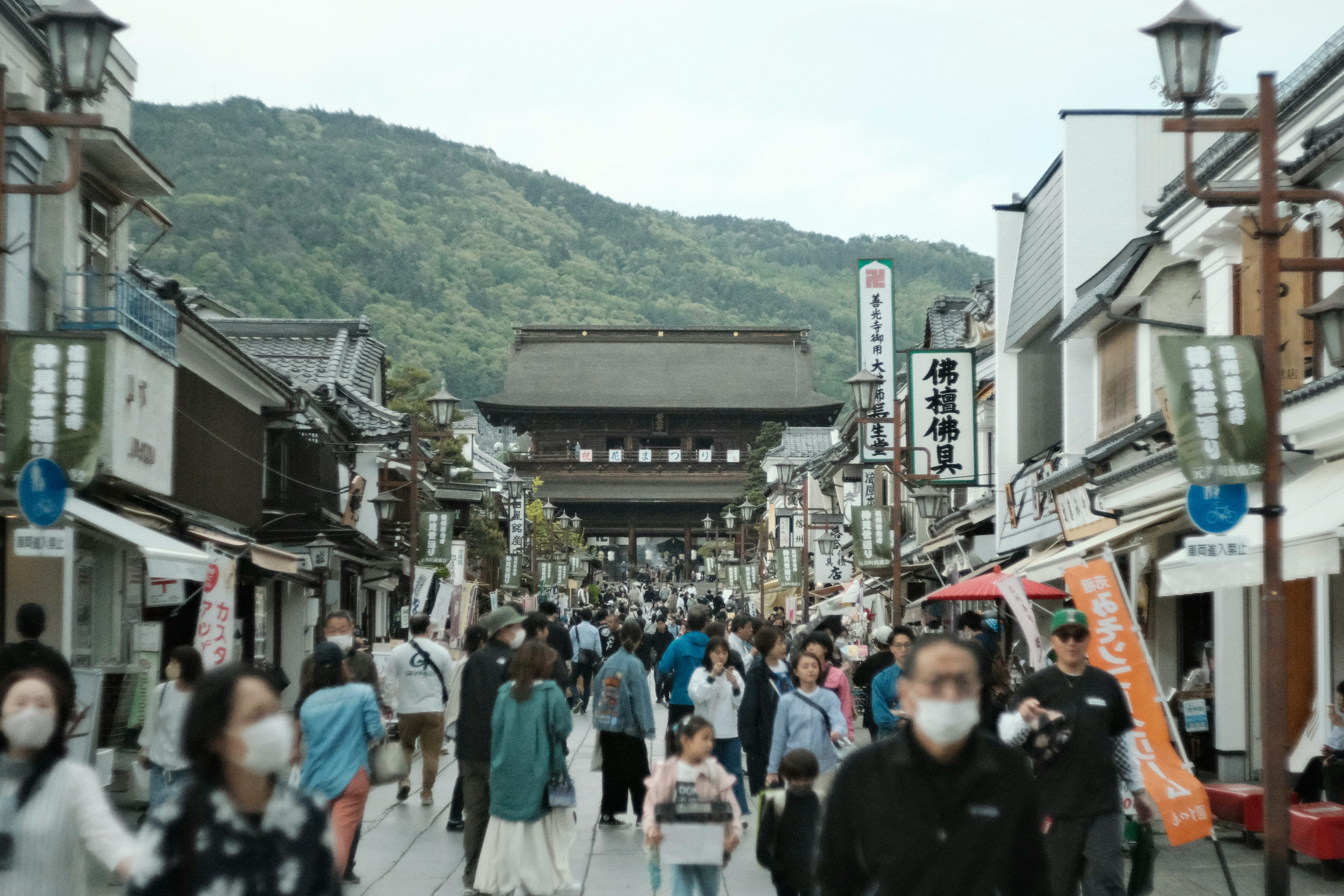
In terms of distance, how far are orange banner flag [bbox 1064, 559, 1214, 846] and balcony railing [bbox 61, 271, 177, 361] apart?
26.9 ft

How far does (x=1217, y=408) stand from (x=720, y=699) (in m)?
4.07

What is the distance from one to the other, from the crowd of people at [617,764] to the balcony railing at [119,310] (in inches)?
131

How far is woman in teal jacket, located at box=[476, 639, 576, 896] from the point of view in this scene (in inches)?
312

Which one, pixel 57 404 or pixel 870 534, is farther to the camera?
pixel 870 534

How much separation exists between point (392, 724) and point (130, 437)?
5079mm

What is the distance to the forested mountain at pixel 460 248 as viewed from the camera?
9144 cm

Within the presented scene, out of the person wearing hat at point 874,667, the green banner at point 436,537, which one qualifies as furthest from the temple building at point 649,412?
the person wearing hat at point 874,667

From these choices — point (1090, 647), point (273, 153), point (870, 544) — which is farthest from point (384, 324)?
point (1090, 647)

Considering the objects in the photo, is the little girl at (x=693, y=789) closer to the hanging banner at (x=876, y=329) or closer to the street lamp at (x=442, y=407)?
the street lamp at (x=442, y=407)

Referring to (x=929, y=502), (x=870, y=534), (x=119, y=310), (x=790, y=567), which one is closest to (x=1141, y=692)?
(x=119, y=310)

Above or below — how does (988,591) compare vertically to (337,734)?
above

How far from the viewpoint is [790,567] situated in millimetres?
35688

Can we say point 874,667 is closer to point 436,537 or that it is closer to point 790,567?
point 436,537

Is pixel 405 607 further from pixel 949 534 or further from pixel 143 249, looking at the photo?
pixel 143 249
